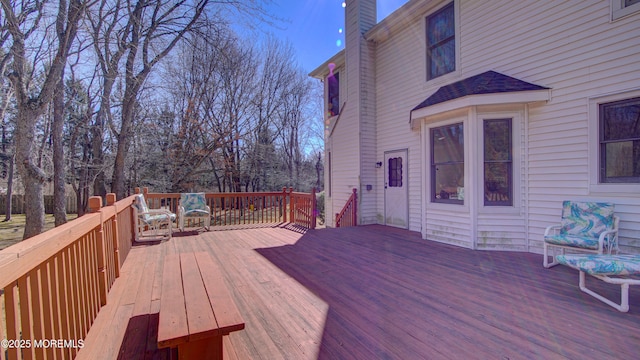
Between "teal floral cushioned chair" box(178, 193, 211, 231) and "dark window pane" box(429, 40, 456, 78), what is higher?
"dark window pane" box(429, 40, 456, 78)

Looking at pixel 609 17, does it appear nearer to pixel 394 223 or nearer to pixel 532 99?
pixel 532 99

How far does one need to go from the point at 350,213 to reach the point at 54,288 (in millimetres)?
6678

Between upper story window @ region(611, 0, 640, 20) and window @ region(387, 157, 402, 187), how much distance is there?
13.6 ft

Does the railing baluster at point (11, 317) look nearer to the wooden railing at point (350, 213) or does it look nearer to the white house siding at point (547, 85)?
the white house siding at point (547, 85)

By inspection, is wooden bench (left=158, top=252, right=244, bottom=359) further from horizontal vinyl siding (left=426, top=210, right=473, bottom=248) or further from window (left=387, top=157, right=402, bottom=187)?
window (left=387, top=157, right=402, bottom=187)

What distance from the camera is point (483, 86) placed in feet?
16.3

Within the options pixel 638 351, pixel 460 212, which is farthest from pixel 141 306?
pixel 460 212

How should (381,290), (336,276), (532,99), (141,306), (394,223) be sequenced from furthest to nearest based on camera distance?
1. (394,223)
2. (532,99)
3. (336,276)
4. (381,290)
5. (141,306)

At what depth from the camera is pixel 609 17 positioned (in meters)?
4.04

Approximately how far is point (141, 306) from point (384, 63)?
717 centimetres

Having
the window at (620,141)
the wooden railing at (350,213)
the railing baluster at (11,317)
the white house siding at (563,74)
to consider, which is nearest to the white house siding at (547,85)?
the white house siding at (563,74)

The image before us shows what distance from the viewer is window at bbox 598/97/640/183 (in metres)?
3.92

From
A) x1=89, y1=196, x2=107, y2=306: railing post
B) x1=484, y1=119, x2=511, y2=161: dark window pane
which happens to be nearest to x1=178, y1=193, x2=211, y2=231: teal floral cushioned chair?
x1=89, y1=196, x2=107, y2=306: railing post

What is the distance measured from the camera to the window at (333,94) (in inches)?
377
